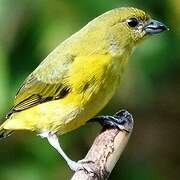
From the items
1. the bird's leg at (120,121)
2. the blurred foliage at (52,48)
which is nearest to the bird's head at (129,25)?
the blurred foliage at (52,48)

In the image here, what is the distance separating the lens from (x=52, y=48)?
6734 mm

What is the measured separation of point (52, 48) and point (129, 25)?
53cm

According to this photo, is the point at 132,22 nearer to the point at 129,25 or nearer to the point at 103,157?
the point at 129,25

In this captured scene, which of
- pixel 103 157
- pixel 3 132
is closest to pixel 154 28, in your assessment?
pixel 3 132

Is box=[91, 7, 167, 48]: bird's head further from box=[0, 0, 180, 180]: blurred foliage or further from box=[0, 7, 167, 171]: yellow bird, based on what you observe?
box=[0, 0, 180, 180]: blurred foliage

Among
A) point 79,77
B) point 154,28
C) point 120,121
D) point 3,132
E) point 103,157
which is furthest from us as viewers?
point 3,132

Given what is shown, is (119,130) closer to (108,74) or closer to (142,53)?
(108,74)

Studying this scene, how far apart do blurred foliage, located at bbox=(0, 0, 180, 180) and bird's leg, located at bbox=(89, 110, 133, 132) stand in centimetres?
64

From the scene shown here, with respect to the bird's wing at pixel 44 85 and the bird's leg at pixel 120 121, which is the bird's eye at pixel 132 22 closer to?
the bird's wing at pixel 44 85

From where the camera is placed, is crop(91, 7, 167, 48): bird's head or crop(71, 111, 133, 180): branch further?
crop(91, 7, 167, 48): bird's head

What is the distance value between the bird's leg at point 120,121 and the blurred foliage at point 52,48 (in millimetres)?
642

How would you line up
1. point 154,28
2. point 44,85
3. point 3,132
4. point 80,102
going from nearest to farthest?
point 80,102 < point 154,28 < point 44,85 < point 3,132

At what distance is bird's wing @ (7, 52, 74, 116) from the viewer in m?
6.46

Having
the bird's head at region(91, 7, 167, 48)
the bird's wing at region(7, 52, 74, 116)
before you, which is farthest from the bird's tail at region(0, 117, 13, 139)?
the bird's head at region(91, 7, 167, 48)
